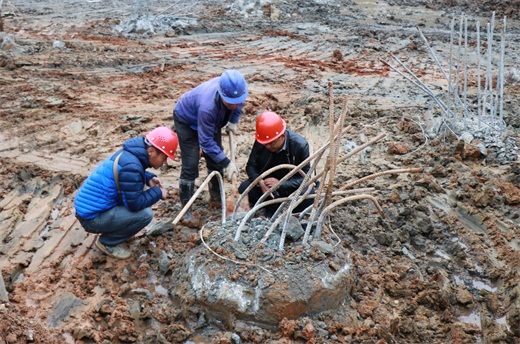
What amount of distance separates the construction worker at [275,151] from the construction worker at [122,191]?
2.74 feet

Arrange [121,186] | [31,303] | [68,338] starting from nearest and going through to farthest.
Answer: [68,338] → [31,303] → [121,186]

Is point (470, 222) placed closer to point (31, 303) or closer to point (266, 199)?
point (266, 199)

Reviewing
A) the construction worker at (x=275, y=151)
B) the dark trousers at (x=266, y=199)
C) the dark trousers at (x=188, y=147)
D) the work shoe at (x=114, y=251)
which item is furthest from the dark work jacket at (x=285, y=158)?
the work shoe at (x=114, y=251)

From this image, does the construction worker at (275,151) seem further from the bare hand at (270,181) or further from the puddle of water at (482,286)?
the puddle of water at (482,286)

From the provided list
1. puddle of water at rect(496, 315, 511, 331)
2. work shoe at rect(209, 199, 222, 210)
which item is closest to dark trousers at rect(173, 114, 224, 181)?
work shoe at rect(209, 199, 222, 210)

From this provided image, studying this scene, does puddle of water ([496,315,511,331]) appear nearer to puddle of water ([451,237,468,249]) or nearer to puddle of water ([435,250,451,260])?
puddle of water ([435,250,451,260])

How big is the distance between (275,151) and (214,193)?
93cm

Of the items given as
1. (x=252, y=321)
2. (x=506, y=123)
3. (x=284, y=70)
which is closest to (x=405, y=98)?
(x=506, y=123)

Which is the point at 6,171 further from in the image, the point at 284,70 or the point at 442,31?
the point at 442,31

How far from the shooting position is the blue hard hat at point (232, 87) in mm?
3984

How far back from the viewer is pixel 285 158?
4.54m

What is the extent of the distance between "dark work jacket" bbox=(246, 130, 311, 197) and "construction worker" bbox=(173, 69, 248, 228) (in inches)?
12.4

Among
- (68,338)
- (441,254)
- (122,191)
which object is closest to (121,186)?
(122,191)

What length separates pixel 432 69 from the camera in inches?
382
